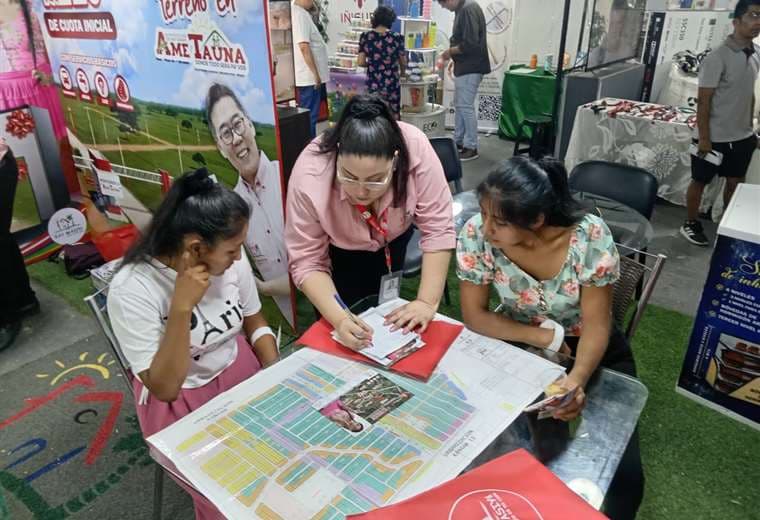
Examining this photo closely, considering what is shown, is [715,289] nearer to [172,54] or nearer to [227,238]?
[227,238]

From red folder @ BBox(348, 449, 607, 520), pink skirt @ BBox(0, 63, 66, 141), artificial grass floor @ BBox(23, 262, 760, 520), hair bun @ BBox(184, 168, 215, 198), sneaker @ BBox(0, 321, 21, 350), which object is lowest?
sneaker @ BBox(0, 321, 21, 350)

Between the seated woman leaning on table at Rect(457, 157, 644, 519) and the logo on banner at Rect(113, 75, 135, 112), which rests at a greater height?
the logo on banner at Rect(113, 75, 135, 112)

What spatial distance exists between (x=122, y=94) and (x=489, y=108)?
4642mm

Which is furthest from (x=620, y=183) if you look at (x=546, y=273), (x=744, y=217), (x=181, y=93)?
(x=181, y=93)

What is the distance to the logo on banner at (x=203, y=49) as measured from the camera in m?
2.08

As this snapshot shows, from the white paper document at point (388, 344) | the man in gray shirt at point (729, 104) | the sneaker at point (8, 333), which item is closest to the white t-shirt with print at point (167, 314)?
the white paper document at point (388, 344)

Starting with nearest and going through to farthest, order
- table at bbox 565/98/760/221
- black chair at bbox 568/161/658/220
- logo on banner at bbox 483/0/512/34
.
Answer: black chair at bbox 568/161/658/220 → table at bbox 565/98/760/221 → logo on banner at bbox 483/0/512/34

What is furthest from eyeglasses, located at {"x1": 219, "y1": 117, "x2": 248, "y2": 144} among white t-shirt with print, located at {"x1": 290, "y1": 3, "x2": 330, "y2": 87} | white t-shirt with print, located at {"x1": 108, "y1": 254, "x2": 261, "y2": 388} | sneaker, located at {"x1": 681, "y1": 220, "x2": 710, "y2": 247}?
sneaker, located at {"x1": 681, "y1": 220, "x2": 710, "y2": 247}

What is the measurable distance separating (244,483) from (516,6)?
621 centimetres

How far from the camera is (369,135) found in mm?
1425

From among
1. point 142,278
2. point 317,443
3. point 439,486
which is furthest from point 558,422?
point 142,278

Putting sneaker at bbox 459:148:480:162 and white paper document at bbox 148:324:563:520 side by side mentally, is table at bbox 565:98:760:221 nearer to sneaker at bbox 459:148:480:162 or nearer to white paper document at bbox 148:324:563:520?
sneaker at bbox 459:148:480:162

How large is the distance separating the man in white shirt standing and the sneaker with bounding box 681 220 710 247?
9.52 ft

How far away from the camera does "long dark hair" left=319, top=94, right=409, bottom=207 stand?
55.9 inches
